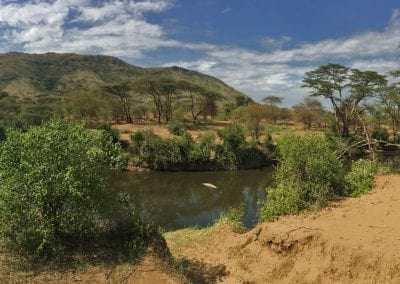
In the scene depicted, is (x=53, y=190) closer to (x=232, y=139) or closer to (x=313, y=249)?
(x=313, y=249)

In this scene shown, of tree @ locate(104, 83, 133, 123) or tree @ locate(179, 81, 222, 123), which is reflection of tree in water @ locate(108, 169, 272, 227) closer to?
tree @ locate(104, 83, 133, 123)

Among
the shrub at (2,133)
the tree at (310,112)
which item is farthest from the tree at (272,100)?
the shrub at (2,133)

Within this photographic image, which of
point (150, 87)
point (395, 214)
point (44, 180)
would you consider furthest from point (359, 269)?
point (150, 87)

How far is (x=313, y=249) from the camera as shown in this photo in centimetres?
1180

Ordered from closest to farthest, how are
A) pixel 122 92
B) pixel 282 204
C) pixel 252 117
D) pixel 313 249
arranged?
1. pixel 313 249
2. pixel 282 204
3. pixel 122 92
4. pixel 252 117

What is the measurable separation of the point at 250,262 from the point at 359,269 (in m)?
3.34

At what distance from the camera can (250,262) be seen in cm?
1308

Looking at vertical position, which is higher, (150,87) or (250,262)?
(150,87)

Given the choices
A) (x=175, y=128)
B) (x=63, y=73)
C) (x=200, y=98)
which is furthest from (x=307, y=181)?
(x=63, y=73)

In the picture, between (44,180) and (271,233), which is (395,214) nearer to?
(271,233)

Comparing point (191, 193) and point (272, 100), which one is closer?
point (191, 193)

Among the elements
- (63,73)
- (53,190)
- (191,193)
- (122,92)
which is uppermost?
(63,73)

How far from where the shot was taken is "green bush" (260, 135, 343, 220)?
14680 millimetres

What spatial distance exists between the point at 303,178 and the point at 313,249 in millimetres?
4417
